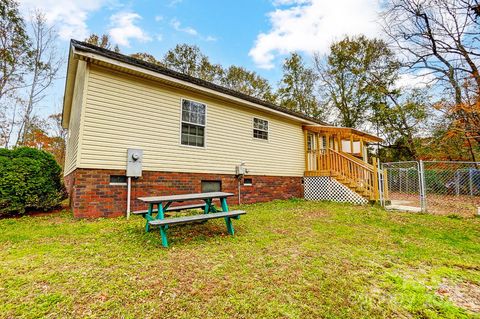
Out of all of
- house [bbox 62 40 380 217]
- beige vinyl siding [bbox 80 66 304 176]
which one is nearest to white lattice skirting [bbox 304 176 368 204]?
house [bbox 62 40 380 217]

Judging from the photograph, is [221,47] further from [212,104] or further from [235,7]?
[212,104]

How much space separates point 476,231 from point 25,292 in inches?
326

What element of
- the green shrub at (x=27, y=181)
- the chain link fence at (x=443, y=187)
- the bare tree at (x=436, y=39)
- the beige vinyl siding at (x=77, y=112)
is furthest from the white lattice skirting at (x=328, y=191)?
the green shrub at (x=27, y=181)

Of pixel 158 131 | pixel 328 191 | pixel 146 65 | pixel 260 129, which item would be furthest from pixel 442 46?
pixel 158 131

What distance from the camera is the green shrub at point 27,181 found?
567 centimetres

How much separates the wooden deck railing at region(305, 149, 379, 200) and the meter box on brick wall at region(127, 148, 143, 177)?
25.2 ft

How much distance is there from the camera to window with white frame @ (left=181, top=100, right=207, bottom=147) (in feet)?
24.6

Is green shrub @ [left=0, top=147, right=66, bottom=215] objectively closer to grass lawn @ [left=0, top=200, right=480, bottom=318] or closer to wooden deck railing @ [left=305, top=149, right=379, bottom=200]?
grass lawn @ [left=0, top=200, right=480, bottom=318]

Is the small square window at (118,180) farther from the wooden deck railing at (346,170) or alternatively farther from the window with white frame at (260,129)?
the wooden deck railing at (346,170)

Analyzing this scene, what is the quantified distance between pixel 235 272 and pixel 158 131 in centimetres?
510

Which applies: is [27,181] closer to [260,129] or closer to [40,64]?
[260,129]

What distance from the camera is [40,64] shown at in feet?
52.4

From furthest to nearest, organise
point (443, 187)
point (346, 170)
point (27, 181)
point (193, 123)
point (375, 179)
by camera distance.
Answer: point (443, 187), point (346, 170), point (375, 179), point (193, 123), point (27, 181)

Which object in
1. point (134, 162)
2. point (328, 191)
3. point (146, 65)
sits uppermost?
point (146, 65)
